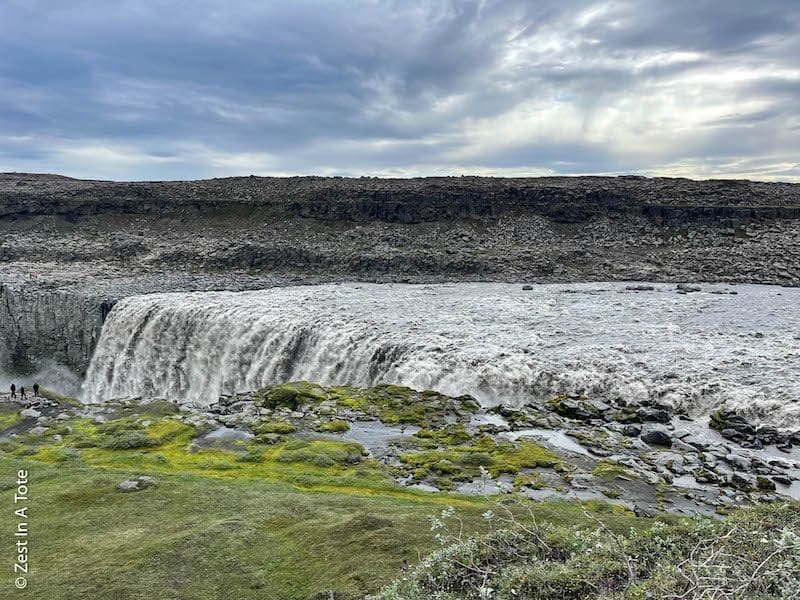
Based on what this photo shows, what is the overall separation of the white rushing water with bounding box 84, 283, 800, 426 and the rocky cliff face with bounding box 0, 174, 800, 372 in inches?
300

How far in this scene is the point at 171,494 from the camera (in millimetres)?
14703

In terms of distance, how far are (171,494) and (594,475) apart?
34.6 feet

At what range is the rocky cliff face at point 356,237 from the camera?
5338 cm

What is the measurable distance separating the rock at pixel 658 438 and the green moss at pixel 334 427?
959 cm

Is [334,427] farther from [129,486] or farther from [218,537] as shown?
[218,537]

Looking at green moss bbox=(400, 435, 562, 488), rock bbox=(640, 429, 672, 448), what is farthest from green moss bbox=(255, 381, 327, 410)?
rock bbox=(640, 429, 672, 448)

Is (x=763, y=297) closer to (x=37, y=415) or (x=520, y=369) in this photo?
(x=520, y=369)

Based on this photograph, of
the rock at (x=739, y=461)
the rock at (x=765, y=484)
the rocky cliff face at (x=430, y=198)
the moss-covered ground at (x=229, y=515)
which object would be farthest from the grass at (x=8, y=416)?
the rocky cliff face at (x=430, y=198)

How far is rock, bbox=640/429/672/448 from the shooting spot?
19016mm

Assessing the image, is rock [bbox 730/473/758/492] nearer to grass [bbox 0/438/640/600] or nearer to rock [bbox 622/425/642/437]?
rock [bbox 622/425/642/437]

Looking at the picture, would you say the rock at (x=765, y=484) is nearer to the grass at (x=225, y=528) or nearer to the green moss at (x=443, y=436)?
the grass at (x=225, y=528)

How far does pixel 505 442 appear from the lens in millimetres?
19406

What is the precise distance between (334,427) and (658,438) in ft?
34.0

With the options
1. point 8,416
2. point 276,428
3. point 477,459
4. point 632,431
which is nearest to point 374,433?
point 276,428
